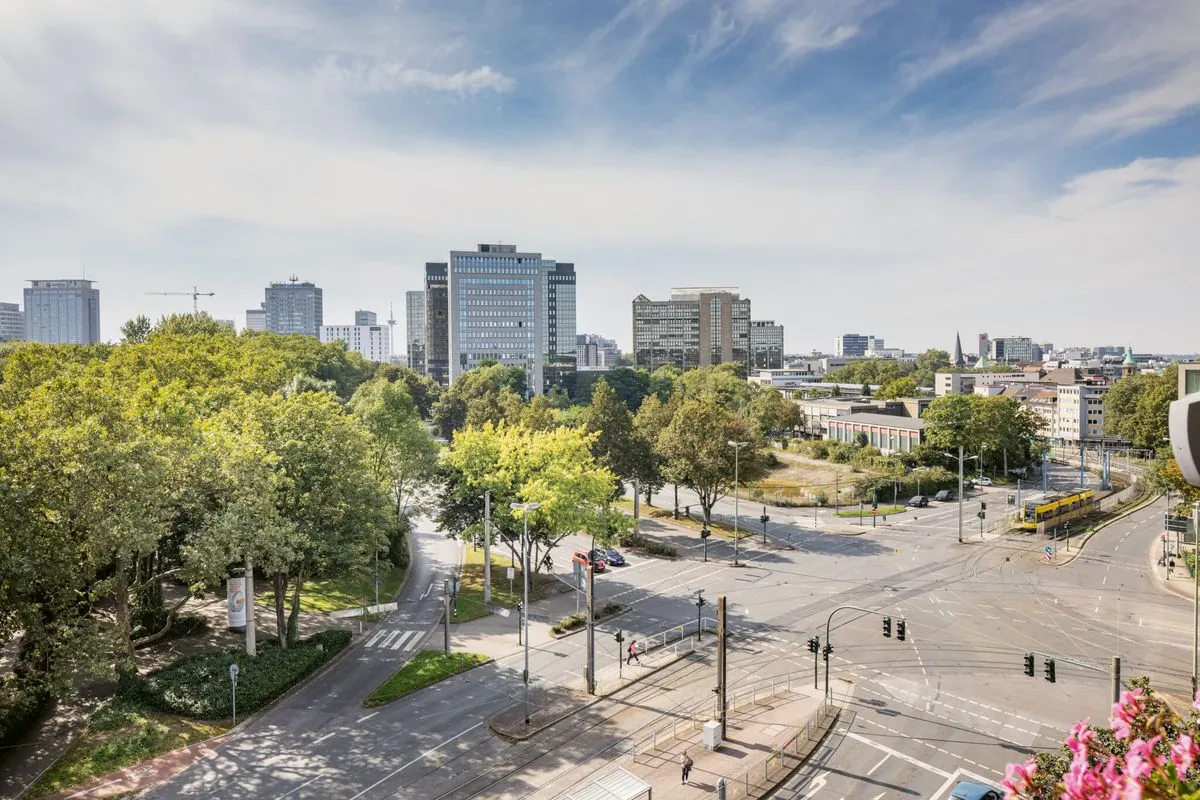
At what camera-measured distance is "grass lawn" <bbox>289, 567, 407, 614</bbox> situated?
4591 centimetres

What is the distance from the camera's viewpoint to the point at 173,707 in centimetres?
3064

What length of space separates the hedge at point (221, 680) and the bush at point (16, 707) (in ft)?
12.1

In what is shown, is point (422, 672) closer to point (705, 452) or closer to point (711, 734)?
point (711, 734)

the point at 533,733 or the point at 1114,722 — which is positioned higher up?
the point at 1114,722

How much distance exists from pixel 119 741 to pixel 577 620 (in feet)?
74.2

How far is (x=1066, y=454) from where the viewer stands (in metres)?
119

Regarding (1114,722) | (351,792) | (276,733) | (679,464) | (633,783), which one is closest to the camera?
(1114,722)

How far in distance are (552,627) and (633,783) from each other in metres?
19.0

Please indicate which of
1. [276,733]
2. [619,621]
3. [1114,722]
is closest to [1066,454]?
[619,621]

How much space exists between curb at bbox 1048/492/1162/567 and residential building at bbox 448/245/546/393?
126 meters

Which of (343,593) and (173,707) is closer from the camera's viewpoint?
(173,707)

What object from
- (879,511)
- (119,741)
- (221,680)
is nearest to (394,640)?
(221,680)

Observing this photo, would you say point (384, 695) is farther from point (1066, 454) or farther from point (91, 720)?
point (1066, 454)

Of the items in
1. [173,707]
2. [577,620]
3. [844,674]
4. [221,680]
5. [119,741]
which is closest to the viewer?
[119,741]
